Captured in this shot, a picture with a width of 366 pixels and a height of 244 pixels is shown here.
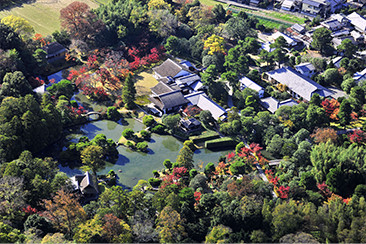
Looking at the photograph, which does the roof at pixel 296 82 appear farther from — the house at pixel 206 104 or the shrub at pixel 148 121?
the shrub at pixel 148 121

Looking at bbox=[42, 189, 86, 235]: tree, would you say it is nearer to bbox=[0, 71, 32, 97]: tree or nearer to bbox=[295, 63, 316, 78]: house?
bbox=[0, 71, 32, 97]: tree

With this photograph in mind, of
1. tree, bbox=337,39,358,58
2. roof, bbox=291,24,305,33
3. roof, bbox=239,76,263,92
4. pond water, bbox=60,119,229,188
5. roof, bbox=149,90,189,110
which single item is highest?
tree, bbox=337,39,358,58

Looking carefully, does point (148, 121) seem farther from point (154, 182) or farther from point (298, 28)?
point (298, 28)

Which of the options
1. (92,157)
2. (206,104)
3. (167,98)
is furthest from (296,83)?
(92,157)

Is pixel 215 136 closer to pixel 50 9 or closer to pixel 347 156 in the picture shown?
pixel 347 156

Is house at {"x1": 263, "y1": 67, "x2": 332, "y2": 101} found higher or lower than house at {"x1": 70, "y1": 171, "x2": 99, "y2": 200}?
higher

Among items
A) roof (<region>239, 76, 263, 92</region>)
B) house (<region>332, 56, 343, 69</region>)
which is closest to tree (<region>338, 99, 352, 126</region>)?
roof (<region>239, 76, 263, 92</region>)

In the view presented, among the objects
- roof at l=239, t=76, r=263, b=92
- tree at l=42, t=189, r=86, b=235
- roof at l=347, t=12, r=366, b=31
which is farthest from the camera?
roof at l=347, t=12, r=366, b=31

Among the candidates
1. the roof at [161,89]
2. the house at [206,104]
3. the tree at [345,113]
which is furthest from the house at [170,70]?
the tree at [345,113]

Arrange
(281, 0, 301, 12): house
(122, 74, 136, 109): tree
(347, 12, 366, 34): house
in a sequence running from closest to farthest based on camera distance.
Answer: (122, 74, 136, 109): tree, (347, 12, 366, 34): house, (281, 0, 301, 12): house
